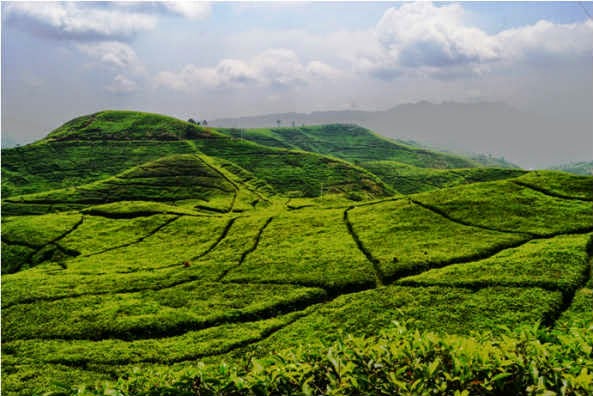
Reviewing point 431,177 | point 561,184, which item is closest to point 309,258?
point 561,184

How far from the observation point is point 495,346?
576 centimetres

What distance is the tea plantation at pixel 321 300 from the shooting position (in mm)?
5172

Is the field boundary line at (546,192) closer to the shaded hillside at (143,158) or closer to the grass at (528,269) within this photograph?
the grass at (528,269)

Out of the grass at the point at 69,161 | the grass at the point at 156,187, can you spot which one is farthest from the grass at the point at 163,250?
the grass at the point at 69,161

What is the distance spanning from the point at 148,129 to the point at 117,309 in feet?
447

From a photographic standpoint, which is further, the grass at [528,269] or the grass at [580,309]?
the grass at [528,269]

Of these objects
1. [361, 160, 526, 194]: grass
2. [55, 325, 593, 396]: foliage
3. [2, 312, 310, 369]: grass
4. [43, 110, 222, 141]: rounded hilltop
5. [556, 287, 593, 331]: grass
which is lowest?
[361, 160, 526, 194]: grass

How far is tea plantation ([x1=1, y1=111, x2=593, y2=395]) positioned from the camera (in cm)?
517

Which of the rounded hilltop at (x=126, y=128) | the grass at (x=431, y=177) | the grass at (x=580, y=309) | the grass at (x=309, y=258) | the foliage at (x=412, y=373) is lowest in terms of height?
the grass at (x=431, y=177)

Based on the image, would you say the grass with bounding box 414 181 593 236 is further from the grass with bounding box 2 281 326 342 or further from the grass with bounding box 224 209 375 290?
the grass with bounding box 2 281 326 342

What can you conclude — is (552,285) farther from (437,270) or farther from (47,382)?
(47,382)

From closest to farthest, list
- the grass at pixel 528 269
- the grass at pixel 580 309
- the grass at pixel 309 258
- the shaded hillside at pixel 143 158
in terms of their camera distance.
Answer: the grass at pixel 580 309, the grass at pixel 528 269, the grass at pixel 309 258, the shaded hillside at pixel 143 158

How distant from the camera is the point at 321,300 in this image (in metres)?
19.5

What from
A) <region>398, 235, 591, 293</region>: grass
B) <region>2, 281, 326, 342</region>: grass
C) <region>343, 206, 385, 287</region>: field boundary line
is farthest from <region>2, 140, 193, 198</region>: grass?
<region>398, 235, 591, 293</region>: grass
